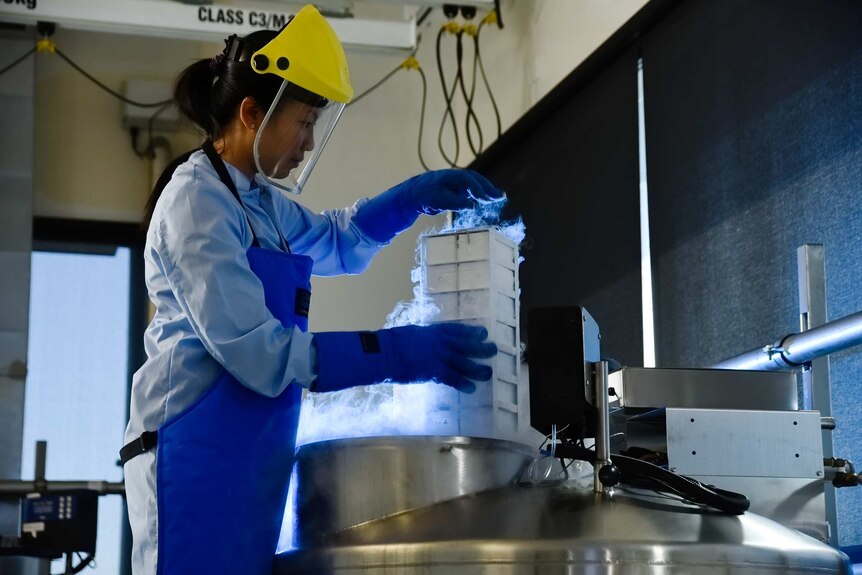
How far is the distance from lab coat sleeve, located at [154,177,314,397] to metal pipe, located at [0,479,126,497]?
7.05ft

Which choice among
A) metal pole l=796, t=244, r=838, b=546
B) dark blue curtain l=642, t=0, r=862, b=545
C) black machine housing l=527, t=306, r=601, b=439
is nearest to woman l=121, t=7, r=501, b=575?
black machine housing l=527, t=306, r=601, b=439

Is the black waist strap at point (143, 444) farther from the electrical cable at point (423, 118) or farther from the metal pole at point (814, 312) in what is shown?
the electrical cable at point (423, 118)

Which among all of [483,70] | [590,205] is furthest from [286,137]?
[483,70]

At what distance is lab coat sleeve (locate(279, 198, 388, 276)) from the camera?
7.11ft

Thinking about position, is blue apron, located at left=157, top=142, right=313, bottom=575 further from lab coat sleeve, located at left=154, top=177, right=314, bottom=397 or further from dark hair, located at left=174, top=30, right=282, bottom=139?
dark hair, located at left=174, top=30, right=282, bottom=139

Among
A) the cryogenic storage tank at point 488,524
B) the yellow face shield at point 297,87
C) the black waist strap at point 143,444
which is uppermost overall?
the yellow face shield at point 297,87

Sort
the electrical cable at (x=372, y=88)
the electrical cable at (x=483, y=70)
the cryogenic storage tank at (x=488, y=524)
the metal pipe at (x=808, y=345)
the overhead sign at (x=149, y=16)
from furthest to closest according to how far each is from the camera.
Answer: the electrical cable at (x=372, y=88) → the electrical cable at (x=483, y=70) → the overhead sign at (x=149, y=16) → the metal pipe at (x=808, y=345) → the cryogenic storage tank at (x=488, y=524)

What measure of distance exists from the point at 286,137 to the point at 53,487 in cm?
224

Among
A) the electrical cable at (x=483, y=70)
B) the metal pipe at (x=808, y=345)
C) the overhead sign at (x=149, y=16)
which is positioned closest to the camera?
the metal pipe at (x=808, y=345)

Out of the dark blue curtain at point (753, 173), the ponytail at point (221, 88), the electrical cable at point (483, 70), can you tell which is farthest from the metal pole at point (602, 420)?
the electrical cable at point (483, 70)

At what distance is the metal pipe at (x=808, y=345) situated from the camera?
2.06 metres

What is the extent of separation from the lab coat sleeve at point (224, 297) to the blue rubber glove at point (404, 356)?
3cm

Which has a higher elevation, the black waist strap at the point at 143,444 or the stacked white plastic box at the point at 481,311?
the stacked white plastic box at the point at 481,311

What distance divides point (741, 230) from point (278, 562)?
1.62m
